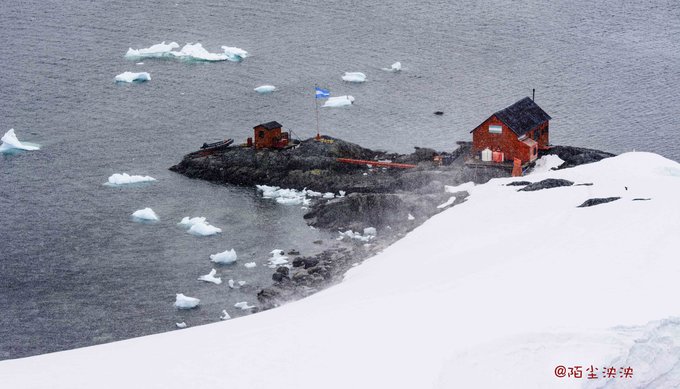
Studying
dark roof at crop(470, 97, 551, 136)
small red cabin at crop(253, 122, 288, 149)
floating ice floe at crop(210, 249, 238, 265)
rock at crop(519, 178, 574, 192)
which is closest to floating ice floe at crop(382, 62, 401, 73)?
small red cabin at crop(253, 122, 288, 149)

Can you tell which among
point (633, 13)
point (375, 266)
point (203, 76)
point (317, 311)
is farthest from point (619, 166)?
point (633, 13)

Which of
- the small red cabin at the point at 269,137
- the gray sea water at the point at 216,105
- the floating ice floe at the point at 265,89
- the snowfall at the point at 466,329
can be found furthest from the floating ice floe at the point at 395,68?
the snowfall at the point at 466,329

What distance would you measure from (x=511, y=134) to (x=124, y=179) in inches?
1201

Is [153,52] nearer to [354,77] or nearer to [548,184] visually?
[354,77]

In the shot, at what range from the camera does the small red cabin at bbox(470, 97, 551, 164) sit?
8156 centimetres

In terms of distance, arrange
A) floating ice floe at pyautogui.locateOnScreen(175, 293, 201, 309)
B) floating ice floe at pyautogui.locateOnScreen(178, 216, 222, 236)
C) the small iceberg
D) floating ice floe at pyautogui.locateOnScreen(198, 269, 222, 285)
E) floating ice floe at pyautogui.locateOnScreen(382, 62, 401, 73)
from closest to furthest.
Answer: floating ice floe at pyautogui.locateOnScreen(175, 293, 201, 309) < floating ice floe at pyautogui.locateOnScreen(198, 269, 222, 285) < floating ice floe at pyautogui.locateOnScreen(178, 216, 222, 236) < the small iceberg < floating ice floe at pyautogui.locateOnScreen(382, 62, 401, 73)

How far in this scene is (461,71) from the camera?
119062mm

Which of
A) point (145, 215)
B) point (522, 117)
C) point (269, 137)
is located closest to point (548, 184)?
point (522, 117)

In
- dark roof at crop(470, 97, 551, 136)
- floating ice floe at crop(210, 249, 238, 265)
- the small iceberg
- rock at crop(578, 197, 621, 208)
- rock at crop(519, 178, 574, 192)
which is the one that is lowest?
floating ice floe at crop(210, 249, 238, 265)

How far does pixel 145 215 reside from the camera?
268 feet

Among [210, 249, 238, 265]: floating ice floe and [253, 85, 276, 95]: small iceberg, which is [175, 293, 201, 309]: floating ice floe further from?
[253, 85, 276, 95]: small iceberg

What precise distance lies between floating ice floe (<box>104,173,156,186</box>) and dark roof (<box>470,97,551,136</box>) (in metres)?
28.3

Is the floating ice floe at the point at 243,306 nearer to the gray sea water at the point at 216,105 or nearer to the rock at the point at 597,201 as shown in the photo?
the gray sea water at the point at 216,105

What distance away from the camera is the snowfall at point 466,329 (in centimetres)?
4772
